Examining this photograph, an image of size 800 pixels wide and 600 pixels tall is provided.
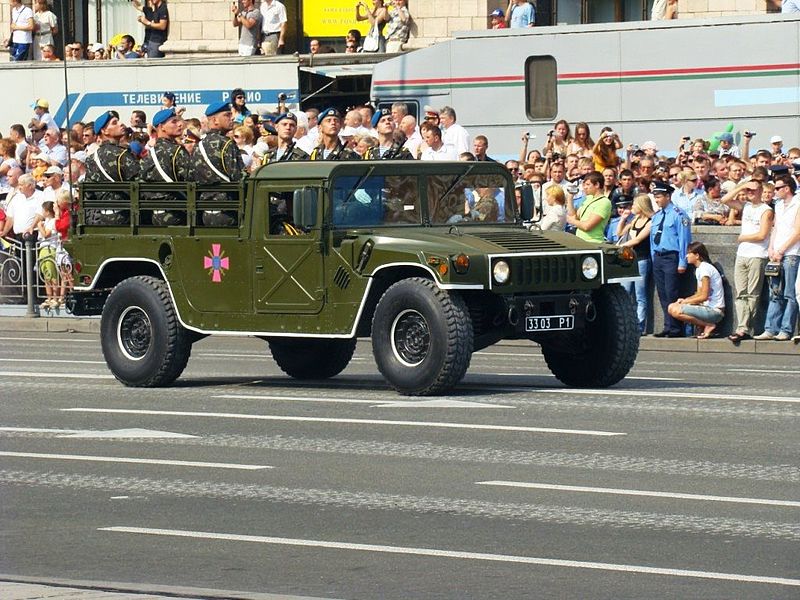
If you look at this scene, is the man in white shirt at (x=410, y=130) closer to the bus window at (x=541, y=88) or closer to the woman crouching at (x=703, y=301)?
the bus window at (x=541, y=88)

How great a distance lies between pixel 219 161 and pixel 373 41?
64.1ft

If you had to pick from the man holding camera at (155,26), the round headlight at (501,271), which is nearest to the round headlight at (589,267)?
the round headlight at (501,271)

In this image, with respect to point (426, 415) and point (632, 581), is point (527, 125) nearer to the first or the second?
point (426, 415)

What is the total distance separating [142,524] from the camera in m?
10.1

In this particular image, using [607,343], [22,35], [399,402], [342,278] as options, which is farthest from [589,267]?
[22,35]

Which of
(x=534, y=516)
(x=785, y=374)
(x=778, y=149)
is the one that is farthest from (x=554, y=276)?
(x=778, y=149)

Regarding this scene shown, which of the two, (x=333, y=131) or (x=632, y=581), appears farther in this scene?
(x=333, y=131)

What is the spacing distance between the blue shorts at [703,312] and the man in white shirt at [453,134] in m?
4.95

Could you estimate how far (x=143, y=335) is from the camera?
57.2ft

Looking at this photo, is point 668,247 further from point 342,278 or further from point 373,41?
point 373,41

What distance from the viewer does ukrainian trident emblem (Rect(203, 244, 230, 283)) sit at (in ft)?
56.2

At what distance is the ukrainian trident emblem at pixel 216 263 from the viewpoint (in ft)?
56.2

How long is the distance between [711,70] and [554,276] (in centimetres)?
1350

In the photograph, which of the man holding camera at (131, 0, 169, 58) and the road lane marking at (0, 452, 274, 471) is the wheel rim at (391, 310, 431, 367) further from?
the man holding camera at (131, 0, 169, 58)
